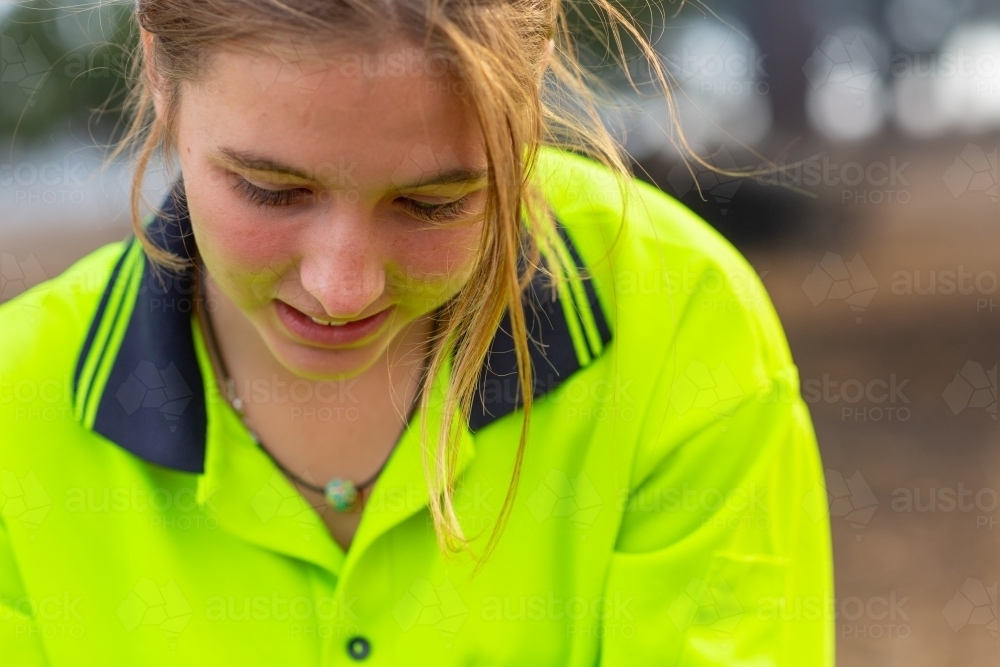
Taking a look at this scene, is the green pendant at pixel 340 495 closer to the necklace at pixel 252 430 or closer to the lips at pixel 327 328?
the necklace at pixel 252 430

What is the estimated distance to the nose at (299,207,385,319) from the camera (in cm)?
97

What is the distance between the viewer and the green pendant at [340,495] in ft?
4.09

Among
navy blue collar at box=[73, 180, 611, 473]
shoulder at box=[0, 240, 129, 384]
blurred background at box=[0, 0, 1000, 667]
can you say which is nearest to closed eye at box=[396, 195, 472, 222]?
navy blue collar at box=[73, 180, 611, 473]

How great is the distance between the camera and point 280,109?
924 mm

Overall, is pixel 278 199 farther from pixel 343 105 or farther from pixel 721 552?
pixel 721 552

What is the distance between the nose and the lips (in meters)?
0.09

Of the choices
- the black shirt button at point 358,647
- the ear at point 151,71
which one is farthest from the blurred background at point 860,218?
the black shirt button at point 358,647

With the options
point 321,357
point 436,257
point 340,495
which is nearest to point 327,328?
point 321,357

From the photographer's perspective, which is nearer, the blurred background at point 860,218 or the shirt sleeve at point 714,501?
the shirt sleeve at point 714,501

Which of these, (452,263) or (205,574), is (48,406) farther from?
(452,263)

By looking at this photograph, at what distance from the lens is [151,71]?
3.70ft

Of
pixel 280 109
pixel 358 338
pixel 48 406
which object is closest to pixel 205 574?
pixel 48 406

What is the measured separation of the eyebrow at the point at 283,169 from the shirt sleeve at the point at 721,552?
461 millimetres

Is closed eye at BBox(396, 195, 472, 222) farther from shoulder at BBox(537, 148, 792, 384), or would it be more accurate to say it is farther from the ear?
the ear
